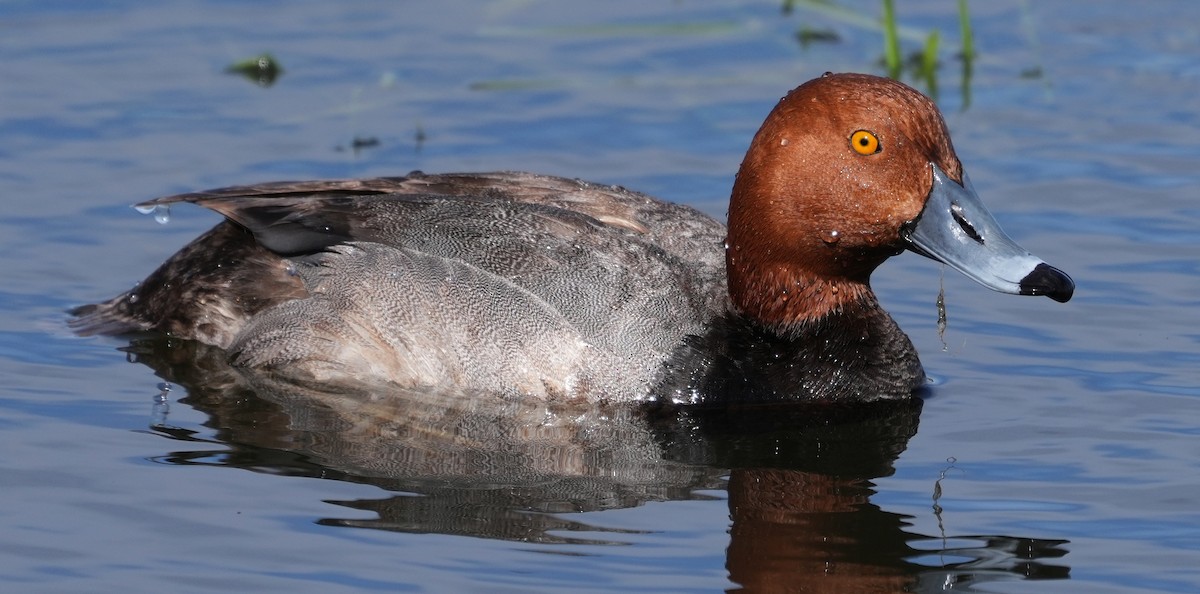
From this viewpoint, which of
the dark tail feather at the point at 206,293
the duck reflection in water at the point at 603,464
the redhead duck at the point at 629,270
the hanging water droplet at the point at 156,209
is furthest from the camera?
the hanging water droplet at the point at 156,209

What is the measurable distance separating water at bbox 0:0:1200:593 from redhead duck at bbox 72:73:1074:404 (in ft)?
0.64

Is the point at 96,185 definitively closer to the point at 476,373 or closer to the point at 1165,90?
the point at 476,373

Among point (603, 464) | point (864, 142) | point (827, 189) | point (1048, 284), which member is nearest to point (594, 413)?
point (603, 464)

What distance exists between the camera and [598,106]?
10.7m

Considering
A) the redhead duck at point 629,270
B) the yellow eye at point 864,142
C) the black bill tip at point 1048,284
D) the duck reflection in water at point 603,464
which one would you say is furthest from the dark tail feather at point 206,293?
the black bill tip at point 1048,284

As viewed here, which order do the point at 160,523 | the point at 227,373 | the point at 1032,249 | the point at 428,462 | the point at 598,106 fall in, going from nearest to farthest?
the point at 160,523
the point at 428,462
the point at 227,373
the point at 1032,249
the point at 598,106

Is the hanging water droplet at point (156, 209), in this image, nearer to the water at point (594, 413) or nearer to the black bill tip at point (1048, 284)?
the water at point (594, 413)

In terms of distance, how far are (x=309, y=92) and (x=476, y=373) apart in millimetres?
4158

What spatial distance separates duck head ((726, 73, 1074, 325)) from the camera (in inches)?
271

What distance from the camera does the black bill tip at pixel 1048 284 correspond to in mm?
6621

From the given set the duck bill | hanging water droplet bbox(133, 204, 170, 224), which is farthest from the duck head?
hanging water droplet bbox(133, 204, 170, 224)

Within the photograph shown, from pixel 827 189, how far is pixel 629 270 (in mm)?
829

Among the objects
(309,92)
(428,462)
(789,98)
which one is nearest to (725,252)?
(789,98)

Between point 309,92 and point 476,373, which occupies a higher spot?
point 309,92
